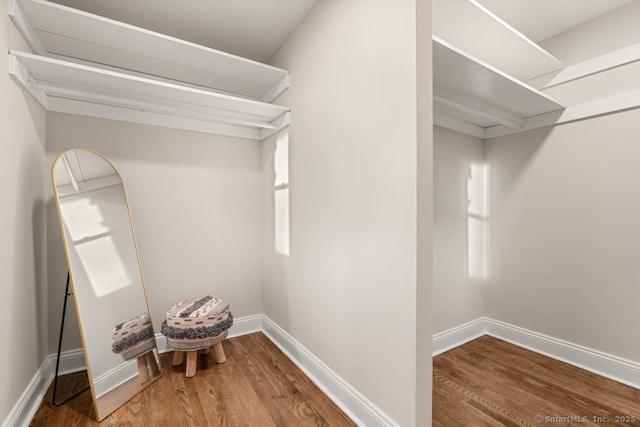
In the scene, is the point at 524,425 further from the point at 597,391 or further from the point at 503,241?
the point at 503,241

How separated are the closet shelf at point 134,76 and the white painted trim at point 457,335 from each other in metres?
2.17

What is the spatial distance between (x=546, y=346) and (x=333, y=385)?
1.84 meters

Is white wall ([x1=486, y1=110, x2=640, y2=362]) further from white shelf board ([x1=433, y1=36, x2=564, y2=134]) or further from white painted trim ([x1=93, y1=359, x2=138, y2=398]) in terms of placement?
white painted trim ([x1=93, y1=359, x2=138, y2=398])

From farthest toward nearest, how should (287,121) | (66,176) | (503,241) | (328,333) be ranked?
(503,241) → (287,121) → (328,333) → (66,176)

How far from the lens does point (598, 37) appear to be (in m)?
2.12

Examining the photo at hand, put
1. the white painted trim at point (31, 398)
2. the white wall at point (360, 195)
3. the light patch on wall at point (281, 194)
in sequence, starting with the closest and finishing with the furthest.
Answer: the white wall at point (360, 195)
the white painted trim at point (31, 398)
the light patch on wall at point (281, 194)

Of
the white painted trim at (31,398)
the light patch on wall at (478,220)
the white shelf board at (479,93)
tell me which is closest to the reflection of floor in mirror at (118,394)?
the white painted trim at (31,398)

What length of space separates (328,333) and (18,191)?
187 centimetres

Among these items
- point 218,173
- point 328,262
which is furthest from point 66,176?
point 328,262

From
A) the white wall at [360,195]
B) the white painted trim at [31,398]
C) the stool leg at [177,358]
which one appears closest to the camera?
the white wall at [360,195]

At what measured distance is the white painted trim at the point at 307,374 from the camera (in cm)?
150

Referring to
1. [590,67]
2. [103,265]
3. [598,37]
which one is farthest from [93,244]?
[598,37]

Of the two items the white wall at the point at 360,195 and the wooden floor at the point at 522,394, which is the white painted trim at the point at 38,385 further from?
the wooden floor at the point at 522,394

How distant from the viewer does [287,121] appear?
91.9 inches
